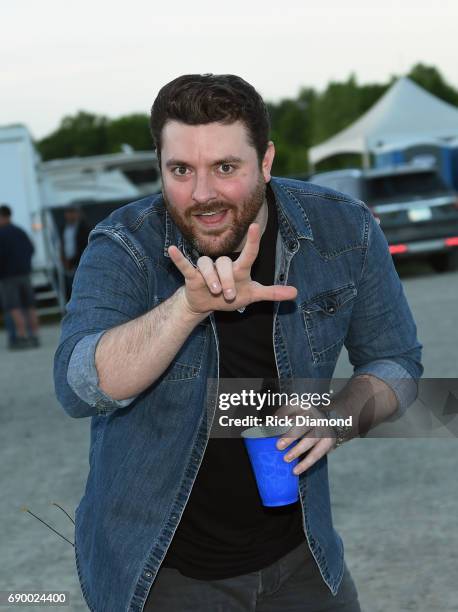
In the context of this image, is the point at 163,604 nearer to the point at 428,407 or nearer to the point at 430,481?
the point at 428,407

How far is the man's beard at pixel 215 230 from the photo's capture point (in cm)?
243

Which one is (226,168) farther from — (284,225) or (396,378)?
(396,378)

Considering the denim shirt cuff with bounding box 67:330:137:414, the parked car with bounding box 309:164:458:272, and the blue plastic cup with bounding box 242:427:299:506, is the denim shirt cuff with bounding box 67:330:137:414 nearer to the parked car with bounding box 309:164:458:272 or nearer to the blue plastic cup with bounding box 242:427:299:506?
the blue plastic cup with bounding box 242:427:299:506

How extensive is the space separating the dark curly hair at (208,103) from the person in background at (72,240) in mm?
15031

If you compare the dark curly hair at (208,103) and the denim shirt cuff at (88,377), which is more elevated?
the dark curly hair at (208,103)

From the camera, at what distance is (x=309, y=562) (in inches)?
103

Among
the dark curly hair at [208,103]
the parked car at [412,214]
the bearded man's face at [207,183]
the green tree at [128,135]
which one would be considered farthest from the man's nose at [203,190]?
the green tree at [128,135]

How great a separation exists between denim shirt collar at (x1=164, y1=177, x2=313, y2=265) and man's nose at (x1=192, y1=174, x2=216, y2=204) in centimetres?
13

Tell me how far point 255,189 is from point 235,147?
11 centimetres

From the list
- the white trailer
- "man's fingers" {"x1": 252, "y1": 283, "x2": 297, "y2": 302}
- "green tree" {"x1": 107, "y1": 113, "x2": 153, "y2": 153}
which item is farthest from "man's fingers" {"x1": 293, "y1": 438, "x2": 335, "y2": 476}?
"green tree" {"x1": 107, "y1": 113, "x2": 153, "y2": 153}

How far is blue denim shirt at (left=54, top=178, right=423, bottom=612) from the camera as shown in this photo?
2.41m

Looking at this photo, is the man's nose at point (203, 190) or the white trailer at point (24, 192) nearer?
the man's nose at point (203, 190)

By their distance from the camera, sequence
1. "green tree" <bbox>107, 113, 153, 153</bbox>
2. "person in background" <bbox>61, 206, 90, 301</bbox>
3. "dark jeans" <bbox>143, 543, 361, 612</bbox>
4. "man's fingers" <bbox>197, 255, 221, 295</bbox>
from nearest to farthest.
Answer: "man's fingers" <bbox>197, 255, 221, 295</bbox>
"dark jeans" <bbox>143, 543, 361, 612</bbox>
"person in background" <bbox>61, 206, 90, 301</bbox>
"green tree" <bbox>107, 113, 153, 153</bbox>

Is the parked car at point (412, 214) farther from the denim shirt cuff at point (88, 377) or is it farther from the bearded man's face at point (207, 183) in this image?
the denim shirt cuff at point (88, 377)
